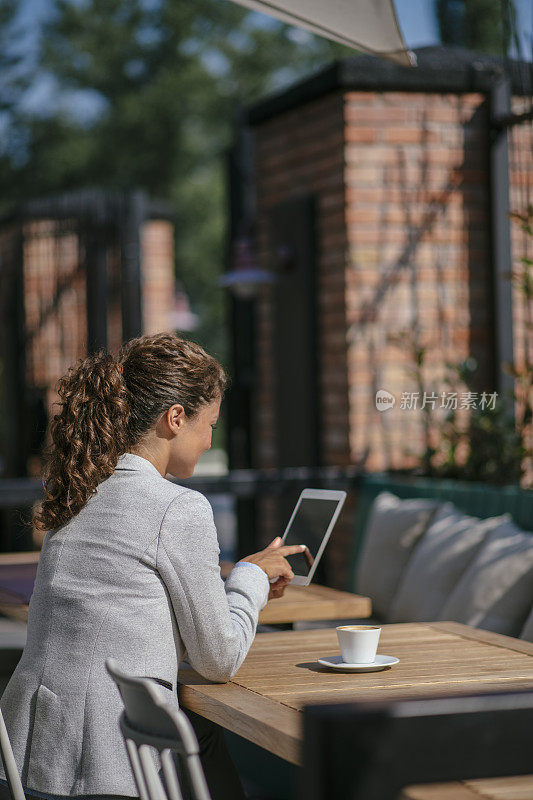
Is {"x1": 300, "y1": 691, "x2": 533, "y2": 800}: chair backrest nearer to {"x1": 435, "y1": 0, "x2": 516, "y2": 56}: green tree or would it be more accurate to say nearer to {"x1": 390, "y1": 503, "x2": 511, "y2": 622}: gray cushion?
{"x1": 390, "y1": 503, "x2": 511, "y2": 622}: gray cushion

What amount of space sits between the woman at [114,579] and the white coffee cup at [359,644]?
0.62ft

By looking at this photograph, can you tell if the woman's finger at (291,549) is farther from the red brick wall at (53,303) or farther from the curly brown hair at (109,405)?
the red brick wall at (53,303)

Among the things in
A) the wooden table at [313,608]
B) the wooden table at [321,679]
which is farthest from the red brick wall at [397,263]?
the wooden table at [321,679]

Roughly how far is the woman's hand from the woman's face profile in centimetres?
24

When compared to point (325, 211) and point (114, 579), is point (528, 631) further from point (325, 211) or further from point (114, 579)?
point (325, 211)

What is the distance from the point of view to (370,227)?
18.7ft

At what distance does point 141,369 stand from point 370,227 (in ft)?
11.9

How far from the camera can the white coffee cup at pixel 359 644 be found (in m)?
2.27

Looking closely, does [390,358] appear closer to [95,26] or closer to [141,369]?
[141,369]

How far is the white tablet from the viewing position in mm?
2463

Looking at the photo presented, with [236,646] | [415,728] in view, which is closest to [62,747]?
[236,646]

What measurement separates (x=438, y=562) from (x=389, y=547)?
0.50 metres

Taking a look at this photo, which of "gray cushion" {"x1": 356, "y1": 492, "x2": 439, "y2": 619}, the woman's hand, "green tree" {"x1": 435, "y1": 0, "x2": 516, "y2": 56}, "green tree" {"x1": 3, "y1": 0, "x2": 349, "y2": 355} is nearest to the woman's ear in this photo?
the woman's hand

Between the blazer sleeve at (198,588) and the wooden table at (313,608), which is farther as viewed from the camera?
the wooden table at (313,608)
